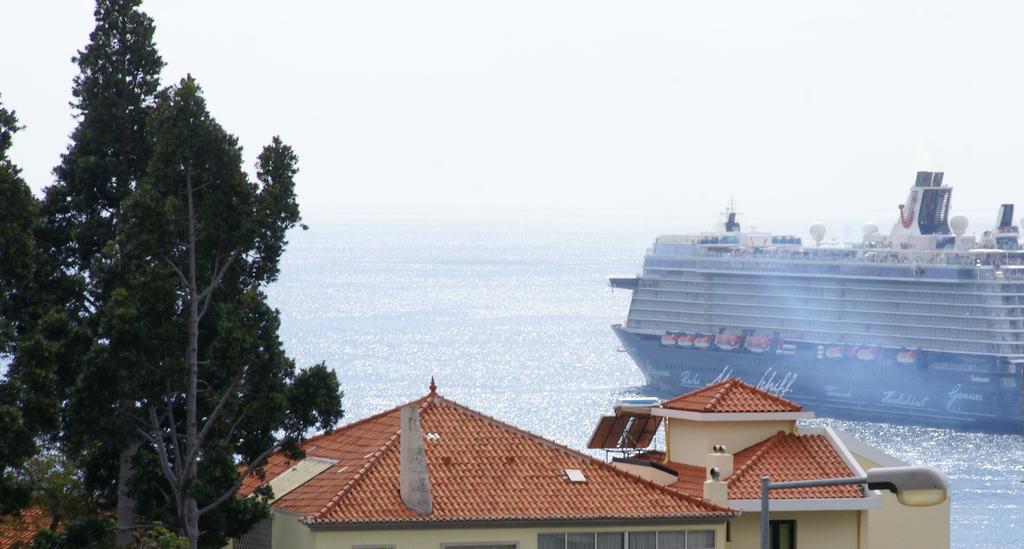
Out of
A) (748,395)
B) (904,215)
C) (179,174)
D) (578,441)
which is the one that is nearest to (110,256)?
(179,174)

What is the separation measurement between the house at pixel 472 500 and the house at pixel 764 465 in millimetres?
1140

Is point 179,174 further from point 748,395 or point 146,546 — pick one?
point 748,395

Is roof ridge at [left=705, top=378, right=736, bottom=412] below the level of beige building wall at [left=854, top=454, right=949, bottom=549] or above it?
above

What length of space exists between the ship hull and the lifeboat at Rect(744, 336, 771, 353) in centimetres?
41

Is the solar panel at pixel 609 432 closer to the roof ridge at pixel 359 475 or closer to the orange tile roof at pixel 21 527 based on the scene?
the roof ridge at pixel 359 475

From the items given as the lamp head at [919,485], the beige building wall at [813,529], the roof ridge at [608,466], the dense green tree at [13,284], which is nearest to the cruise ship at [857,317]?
the beige building wall at [813,529]

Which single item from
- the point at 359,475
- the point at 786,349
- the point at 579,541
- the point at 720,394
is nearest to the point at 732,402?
the point at 720,394

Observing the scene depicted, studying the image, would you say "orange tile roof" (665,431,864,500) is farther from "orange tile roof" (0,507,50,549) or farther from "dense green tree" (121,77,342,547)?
"orange tile roof" (0,507,50,549)

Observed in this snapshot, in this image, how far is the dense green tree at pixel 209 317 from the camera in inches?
984

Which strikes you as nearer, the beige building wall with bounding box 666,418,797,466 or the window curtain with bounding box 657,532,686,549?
the window curtain with bounding box 657,532,686,549

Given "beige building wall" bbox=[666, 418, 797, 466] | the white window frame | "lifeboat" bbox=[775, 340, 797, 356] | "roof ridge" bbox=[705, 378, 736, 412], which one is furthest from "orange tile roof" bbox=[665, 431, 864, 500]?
"lifeboat" bbox=[775, 340, 797, 356]

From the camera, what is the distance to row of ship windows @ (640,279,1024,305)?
10998 centimetres

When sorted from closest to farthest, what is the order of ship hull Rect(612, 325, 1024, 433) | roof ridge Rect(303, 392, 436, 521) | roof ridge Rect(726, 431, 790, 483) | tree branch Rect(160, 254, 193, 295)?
roof ridge Rect(303, 392, 436, 521)
tree branch Rect(160, 254, 193, 295)
roof ridge Rect(726, 431, 790, 483)
ship hull Rect(612, 325, 1024, 433)

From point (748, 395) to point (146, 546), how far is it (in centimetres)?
862
